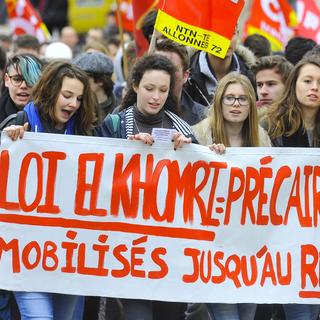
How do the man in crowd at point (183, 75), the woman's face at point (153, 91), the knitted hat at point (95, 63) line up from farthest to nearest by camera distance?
the knitted hat at point (95, 63)
the man in crowd at point (183, 75)
the woman's face at point (153, 91)

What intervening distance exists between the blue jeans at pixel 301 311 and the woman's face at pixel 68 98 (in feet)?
5.19

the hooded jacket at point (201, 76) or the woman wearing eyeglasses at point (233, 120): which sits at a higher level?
the hooded jacket at point (201, 76)

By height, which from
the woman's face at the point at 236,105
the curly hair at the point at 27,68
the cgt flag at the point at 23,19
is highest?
the cgt flag at the point at 23,19

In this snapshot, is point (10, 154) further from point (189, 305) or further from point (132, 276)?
point (189, 305)

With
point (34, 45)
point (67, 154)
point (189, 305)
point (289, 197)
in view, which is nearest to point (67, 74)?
point (67, 154)

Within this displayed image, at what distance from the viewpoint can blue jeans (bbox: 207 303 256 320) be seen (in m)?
6.20

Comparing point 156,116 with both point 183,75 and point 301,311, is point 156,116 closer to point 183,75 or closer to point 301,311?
point 183,75

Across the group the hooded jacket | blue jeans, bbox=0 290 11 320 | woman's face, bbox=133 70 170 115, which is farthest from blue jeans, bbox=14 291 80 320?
the hooded jacket

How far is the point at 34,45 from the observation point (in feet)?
35.1

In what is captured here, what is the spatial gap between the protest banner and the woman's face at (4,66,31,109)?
2.72ft

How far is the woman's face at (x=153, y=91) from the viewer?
6.27 metres

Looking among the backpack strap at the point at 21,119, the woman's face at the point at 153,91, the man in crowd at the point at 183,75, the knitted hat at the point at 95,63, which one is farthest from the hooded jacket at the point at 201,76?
the backpack strap at the point at 21,119

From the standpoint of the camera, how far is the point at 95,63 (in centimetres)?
821

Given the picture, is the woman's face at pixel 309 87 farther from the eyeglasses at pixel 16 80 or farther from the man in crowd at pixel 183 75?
the eyeglasses at pixel 16 80
